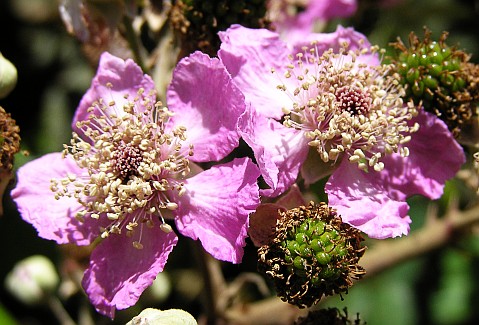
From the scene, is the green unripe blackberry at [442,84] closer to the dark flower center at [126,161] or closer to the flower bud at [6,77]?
the dark flower center at [126,161]

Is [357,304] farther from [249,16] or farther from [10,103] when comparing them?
[10,103]

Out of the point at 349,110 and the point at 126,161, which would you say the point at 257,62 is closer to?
the point at 349,110

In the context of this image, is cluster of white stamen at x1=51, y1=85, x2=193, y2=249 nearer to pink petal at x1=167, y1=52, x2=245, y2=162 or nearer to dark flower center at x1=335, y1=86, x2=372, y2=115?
pink petal at x1=167, y1=52, x2=245, y2=162

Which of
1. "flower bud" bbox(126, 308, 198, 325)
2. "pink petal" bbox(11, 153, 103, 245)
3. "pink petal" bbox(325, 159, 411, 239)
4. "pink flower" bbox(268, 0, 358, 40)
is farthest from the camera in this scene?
"pink flower" bbox(268, 0, 358, 40)

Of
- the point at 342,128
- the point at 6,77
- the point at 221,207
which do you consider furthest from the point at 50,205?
the point at 342,128

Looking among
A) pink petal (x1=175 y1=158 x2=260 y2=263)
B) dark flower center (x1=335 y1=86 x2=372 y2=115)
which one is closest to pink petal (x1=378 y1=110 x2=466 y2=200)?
dark flower center (x1=335 y1=86 x2=372 y2=115)

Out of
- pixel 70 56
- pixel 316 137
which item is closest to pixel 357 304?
pixel 316 137

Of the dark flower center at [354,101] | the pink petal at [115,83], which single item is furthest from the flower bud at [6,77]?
the dark flower center at [354,101]

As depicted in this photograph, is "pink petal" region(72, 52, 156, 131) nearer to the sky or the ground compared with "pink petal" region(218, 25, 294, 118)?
nearer to the ground
